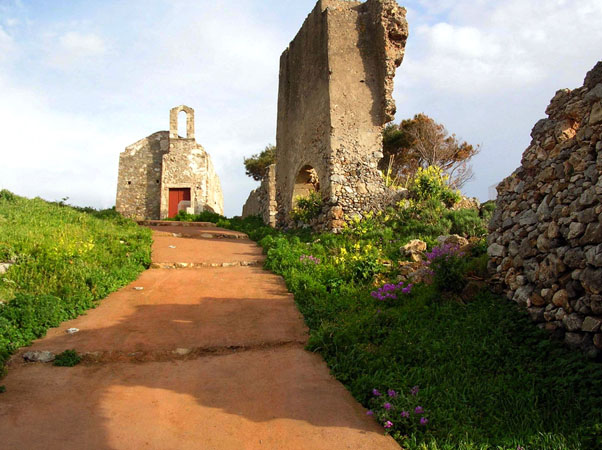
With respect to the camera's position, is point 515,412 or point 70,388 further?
point 70,388

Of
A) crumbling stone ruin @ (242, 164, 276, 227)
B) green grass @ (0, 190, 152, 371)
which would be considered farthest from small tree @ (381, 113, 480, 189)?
green grass @ (0, 190, 152, 371)

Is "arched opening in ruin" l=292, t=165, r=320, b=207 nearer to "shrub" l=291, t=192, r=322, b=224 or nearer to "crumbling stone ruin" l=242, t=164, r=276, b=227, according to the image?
"shrub" l=291, t=192, r=322, b=224

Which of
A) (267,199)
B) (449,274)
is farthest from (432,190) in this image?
(267,199)

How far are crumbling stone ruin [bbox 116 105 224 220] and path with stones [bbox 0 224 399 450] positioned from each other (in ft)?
61.3

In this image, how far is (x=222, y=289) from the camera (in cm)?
788

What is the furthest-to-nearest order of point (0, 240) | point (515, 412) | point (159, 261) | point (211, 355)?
point (159, 261) < point (0, 240) < point (211, 355) < point (515, 412)

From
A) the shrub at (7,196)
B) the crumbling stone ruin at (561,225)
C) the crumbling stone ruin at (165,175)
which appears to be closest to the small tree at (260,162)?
the crumbling stone ruin at (165,175)

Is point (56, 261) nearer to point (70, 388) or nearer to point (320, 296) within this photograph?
point (70, 388)

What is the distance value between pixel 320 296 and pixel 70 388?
389cm

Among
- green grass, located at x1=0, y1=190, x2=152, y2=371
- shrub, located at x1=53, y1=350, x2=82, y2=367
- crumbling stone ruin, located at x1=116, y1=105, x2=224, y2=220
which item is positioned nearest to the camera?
shrub, located at x1=53, y1=350, x2=82, y2=367

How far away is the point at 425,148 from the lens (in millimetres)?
23484

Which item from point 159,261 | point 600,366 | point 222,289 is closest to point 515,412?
point 600,366

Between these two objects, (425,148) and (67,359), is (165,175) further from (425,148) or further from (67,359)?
(67,359)

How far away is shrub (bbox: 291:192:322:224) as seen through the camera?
41.5 feet
